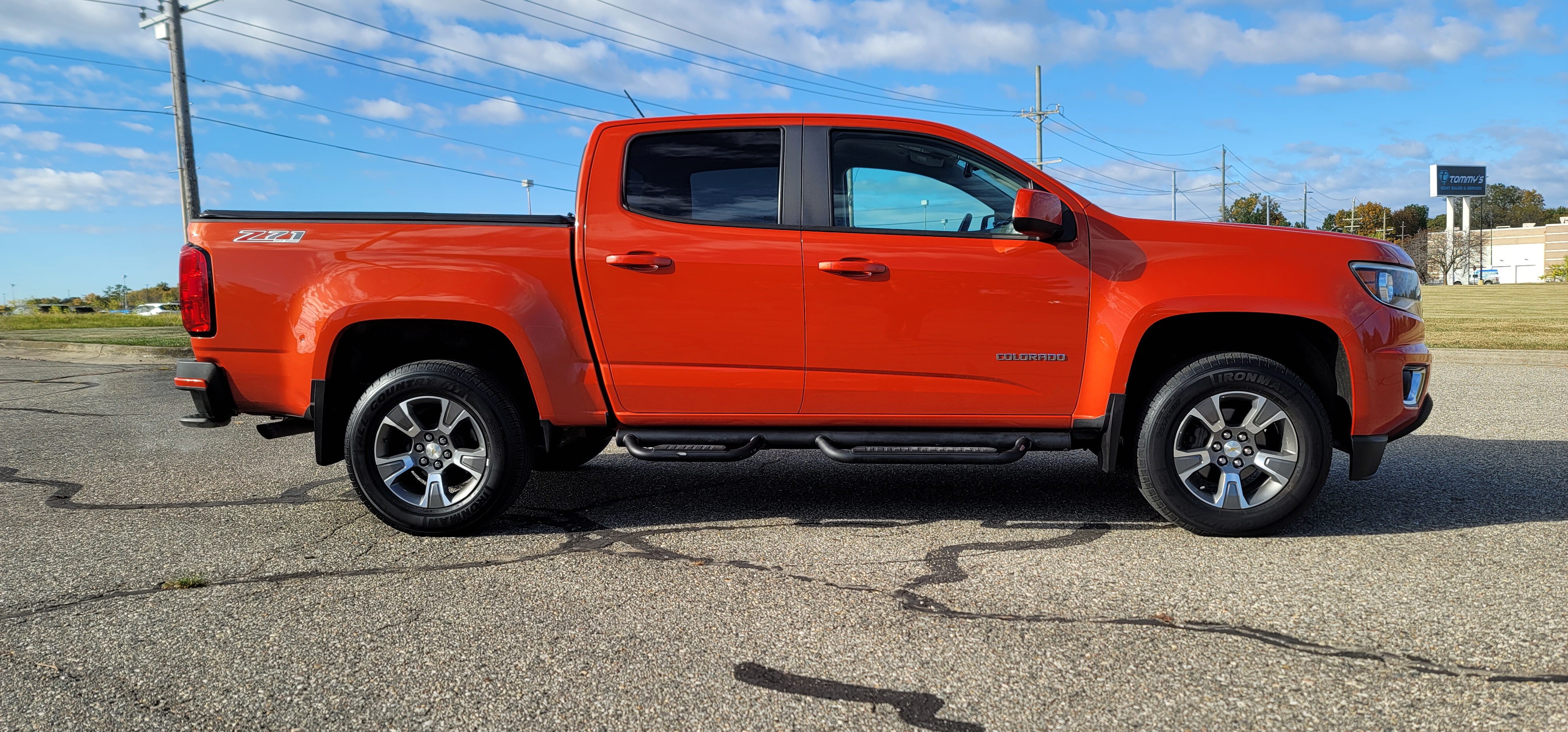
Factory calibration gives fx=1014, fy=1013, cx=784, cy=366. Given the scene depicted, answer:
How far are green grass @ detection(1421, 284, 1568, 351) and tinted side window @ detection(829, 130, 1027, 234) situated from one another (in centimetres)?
200

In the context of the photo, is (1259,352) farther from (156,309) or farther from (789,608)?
(156,309)

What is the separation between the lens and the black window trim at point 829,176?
462 cm

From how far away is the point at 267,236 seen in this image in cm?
461

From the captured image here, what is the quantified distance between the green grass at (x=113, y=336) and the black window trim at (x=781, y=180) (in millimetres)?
14734

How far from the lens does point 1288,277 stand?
453cm

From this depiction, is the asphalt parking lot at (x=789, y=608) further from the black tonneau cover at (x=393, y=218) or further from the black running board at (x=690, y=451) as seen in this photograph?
the black tonneau cover at (x=393, y=218)

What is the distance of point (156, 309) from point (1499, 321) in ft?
143

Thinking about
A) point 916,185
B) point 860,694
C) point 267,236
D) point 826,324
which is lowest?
point 860,694

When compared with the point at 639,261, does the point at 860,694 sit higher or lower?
lower

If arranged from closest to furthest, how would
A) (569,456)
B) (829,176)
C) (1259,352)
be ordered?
(829,176)
(1259,352)
(569,456)

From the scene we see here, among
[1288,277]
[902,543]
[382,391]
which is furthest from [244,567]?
[1288,277]

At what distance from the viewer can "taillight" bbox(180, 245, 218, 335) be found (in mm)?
4609

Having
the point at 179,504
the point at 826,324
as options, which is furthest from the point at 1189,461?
the point at 179,504

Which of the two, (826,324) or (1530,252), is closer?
(826,324)
